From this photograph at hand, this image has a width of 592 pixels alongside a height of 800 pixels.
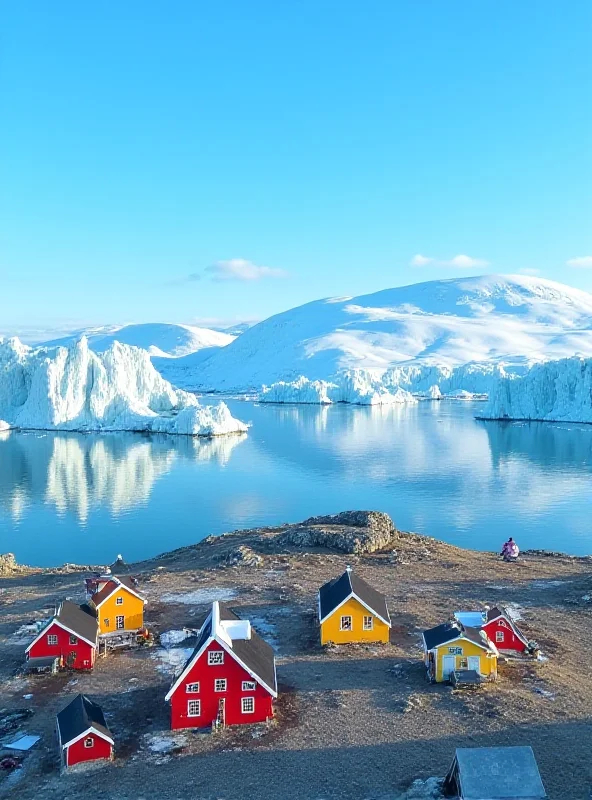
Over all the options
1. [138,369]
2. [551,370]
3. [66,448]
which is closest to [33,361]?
[138,369]

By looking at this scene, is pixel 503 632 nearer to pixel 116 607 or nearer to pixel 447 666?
→ pixel 447 666

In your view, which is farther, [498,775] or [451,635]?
[451,635]

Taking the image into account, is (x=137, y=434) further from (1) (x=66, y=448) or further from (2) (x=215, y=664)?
(2) (x=215, y=664)

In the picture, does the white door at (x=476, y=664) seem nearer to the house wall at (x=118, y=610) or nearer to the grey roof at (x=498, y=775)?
the grey roof at (x=498, y=775)

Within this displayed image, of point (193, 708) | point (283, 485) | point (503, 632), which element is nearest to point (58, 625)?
point (193, 708)

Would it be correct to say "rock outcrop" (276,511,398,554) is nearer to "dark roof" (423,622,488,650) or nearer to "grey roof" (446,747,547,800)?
"dark roof" (423,622,488,650)
